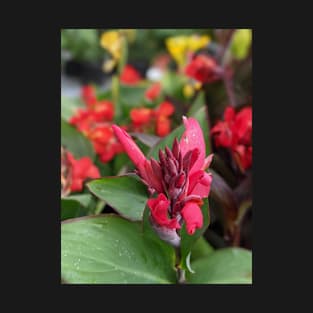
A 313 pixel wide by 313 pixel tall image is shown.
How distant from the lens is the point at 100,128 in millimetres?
1050

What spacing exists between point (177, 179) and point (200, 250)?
0.29 m

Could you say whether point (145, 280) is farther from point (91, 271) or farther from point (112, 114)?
point (112, 114)

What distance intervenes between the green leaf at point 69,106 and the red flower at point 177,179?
2.15ft

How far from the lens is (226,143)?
2.68ft

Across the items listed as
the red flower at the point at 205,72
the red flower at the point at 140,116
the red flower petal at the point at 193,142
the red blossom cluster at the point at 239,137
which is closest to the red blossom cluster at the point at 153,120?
the red flower at the point at 140,116

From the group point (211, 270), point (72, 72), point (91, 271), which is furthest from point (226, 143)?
point (72, 72)

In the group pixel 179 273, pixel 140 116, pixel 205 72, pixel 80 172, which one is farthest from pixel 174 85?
pixel 179 273

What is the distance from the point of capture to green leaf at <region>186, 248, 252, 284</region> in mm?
670

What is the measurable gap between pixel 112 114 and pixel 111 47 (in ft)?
0.57

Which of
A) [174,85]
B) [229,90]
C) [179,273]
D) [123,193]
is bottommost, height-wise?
[179,273]

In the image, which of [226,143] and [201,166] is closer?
[201,166]

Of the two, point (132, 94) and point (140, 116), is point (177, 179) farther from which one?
point (132, 94)

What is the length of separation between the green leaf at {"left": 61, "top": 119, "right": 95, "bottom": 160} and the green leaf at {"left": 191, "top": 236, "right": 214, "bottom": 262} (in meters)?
0.33

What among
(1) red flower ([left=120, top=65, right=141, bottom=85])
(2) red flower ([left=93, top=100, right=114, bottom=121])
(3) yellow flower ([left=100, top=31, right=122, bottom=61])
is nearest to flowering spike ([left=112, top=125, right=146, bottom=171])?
(2) red flower ([left=93, top=100, right=114, bottom=121])
